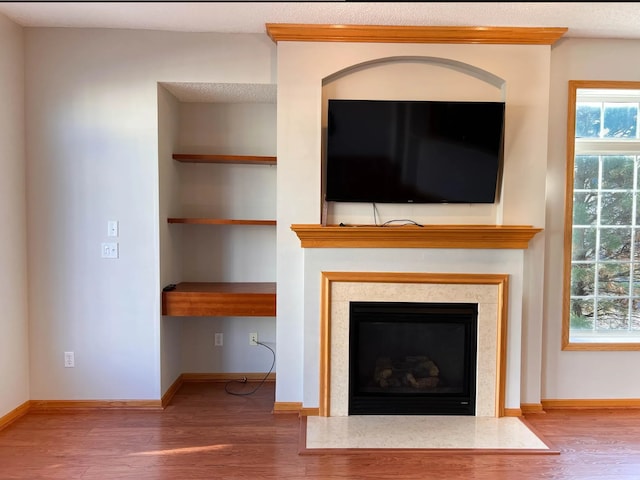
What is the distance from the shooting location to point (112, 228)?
2.69m

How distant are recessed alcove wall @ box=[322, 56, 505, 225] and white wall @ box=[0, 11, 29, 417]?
1915mm

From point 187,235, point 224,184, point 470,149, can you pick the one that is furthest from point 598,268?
point 187,235

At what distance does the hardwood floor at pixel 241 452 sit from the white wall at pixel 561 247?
0.55 feet

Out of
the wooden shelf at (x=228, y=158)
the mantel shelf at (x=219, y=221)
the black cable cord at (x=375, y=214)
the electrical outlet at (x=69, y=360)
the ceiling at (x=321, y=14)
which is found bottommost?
the electrical outlet at (x=69, y=360)

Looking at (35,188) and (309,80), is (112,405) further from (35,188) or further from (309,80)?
(309,80)

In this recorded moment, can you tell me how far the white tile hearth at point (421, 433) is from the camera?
2258 millimetres

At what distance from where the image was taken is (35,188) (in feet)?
8.73

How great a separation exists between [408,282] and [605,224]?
1.51 metres

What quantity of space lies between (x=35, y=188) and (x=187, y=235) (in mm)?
998

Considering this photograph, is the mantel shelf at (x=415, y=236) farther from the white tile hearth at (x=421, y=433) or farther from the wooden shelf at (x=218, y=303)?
the white tile hearth at (x=421, y=433)

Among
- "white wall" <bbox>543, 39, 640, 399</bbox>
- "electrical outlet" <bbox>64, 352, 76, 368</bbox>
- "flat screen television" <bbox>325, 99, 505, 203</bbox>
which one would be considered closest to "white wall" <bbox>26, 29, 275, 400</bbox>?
"electrical outlet" <bbox>64, 352, 76, 368</bbox>

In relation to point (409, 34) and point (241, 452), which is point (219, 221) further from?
point (409, 34)

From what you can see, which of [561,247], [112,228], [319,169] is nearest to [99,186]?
[112,228]

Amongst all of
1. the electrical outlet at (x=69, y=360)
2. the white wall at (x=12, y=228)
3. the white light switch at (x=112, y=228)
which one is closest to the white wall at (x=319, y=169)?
the white light switch at (x=112, y=228)
